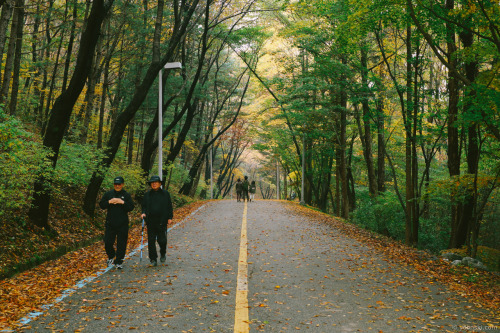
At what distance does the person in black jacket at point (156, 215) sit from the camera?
7.89m

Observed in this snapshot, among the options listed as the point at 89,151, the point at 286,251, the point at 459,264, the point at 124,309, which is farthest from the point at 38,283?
the point at 459,264

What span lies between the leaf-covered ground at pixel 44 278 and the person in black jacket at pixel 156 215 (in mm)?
1151

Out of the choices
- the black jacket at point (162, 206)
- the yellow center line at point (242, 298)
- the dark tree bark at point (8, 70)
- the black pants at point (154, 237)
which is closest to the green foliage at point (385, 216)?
the yellow center line at point (242, 298)

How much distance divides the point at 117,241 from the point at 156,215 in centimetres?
91

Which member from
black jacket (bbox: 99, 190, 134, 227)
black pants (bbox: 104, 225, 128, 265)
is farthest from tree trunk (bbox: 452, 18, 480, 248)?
black pants (bbox: 104, 225, 128, 265)

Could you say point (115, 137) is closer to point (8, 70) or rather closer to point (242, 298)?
point (8, 70)

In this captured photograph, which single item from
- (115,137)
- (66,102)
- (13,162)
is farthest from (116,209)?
(115,137)

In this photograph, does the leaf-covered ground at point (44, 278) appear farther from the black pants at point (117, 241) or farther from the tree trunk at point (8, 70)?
the tree trunk at point (8, 70)

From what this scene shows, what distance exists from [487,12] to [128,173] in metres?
13.4

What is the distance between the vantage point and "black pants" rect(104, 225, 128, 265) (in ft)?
24.6

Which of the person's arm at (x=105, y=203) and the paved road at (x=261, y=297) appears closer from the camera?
the paved road at (x=261, y=297)

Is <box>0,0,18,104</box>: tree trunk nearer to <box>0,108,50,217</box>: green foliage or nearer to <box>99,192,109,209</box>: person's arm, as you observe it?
<box>0,108,50,217</box>: green foliage

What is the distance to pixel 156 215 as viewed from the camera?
7953 mm

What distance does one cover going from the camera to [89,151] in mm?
12695
